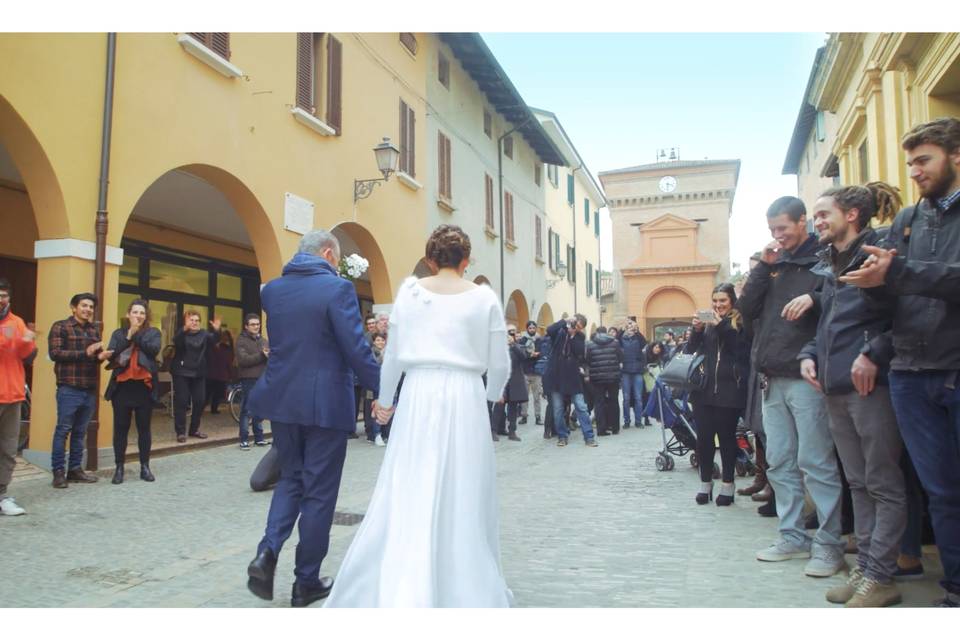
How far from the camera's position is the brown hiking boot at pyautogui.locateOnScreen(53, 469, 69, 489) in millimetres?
7039

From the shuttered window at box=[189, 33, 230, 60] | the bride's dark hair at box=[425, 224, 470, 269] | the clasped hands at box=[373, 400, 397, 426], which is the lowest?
the clasped hands at box=[373, 400, 397, 426]

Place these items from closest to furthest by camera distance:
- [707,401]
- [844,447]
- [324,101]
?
[844,447], [707,401], [324,101]

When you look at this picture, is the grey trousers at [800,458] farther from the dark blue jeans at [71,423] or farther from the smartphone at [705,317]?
the dark blue jeans at [71,423]

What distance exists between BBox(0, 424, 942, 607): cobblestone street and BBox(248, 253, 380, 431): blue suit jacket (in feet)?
3.21

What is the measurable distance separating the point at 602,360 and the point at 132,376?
24.5 ft

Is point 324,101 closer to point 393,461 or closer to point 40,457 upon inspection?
point 40,457

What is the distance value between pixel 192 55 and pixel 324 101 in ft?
10.5

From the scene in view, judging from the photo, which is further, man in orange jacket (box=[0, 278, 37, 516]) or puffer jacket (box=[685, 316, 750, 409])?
puffer jacket (box=[685, 316, 750, 409])

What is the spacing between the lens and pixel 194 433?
10.6 m

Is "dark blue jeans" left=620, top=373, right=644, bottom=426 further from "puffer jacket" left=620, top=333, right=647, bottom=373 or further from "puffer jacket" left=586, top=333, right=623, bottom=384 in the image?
"puffer jacket" left=586, top=333, right=623, bottom=384

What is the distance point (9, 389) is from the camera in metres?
5.99

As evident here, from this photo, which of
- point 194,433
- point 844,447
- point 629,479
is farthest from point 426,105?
point 844,447

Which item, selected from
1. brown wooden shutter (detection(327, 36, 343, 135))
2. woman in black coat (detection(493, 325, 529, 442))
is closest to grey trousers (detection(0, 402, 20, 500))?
woman in black coat (detection(493, 325, 529, 442))

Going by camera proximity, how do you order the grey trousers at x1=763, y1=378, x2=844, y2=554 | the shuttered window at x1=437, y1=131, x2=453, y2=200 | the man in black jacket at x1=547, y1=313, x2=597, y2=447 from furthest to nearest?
1. the shuttered window at x1=437, y1=131, x2=453, y2=200
2. the man in black jacket at x1=547, y1=313, x2=597, y2=447
3. the grey trousers at x1=763, y1=378, x2=844, y2=554
